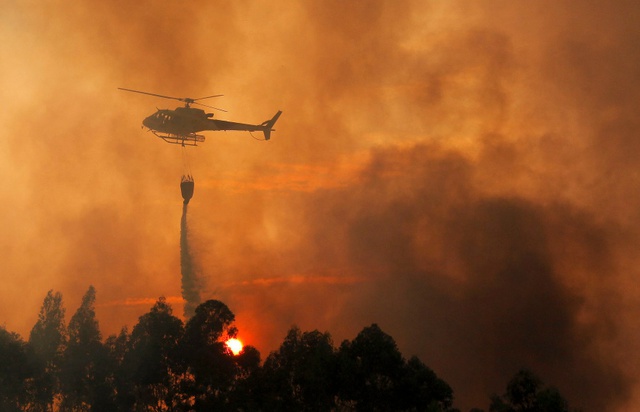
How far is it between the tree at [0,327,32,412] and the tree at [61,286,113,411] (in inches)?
207

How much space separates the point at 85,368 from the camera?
112 m

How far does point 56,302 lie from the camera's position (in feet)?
387

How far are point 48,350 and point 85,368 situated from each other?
7.11m

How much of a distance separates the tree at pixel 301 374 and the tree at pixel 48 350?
1289 inches

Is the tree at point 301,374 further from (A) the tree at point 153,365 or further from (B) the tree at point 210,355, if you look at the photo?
(A) the tree at point 153,365

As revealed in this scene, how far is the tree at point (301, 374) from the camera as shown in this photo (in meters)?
98.6

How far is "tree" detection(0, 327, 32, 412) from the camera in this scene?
10819 centimetres

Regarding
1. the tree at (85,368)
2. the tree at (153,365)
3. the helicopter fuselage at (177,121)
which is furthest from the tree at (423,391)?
the helicopter fuselage at (177,121)

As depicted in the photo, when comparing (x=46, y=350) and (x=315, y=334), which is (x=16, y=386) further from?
A: (x=315, y=334)

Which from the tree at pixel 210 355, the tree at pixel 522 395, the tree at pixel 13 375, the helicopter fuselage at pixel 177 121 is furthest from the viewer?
the helicopter fuselage at pixel 177 121

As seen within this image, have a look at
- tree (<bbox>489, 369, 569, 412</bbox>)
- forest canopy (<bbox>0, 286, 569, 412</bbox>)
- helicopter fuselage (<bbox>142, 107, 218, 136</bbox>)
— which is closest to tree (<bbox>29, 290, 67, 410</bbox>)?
forest canopy (<bbox>0, 286, 569, 412</bbox>)

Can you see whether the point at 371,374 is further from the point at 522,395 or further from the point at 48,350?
the point at 48,350

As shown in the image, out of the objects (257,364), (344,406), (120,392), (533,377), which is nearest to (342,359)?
(344,406)

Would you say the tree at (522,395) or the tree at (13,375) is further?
the tree at (13,375)
